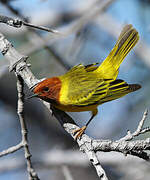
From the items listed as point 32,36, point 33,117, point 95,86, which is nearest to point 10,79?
point 33,117

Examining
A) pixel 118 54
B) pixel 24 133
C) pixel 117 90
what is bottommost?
pixel 24 133

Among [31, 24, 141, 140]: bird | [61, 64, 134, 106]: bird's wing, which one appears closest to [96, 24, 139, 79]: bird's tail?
[31, 24, 141, 140]: bird

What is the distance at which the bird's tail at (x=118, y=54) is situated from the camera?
16.2ft

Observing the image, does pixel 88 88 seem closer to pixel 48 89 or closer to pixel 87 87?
pixel 87 87

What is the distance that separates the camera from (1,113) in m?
7.11

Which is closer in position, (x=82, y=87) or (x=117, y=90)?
(x=82, y=87)

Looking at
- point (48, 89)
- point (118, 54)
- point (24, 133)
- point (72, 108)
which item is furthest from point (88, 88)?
point (24, 133)

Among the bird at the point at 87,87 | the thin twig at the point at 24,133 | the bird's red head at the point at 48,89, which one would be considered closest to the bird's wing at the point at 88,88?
the bird at the point at 87,87

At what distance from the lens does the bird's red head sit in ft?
13.6

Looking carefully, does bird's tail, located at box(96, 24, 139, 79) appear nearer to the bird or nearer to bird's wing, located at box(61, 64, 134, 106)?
the bird

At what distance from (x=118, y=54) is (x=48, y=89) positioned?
1350 millimetres

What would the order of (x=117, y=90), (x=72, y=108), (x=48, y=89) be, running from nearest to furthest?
(x=48, y=89)
(x=72, y=108)
(x=117, y=90)

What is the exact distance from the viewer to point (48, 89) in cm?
425

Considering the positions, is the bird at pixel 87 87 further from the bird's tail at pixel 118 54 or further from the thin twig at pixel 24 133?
the thin twig at pixel 24 133
